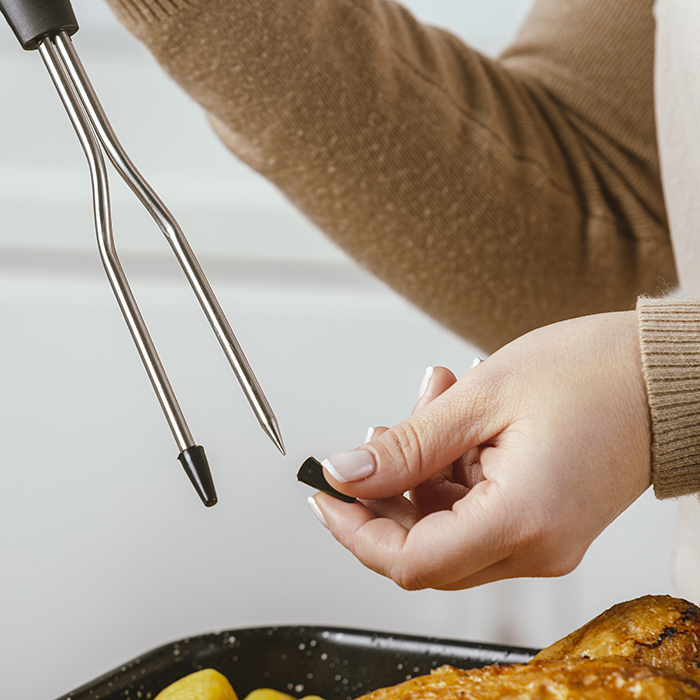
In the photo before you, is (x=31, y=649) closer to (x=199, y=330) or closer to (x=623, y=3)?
(x=199, y=330)

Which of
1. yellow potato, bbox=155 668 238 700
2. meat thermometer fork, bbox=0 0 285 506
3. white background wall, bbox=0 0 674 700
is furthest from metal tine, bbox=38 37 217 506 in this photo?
white background wall, bbox=0 0 674 700

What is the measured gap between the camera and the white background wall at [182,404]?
556 millimetres

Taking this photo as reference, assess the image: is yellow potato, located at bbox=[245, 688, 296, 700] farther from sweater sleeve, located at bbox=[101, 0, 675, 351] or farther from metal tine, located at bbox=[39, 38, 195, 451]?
sweater sleeve, located at bbox=[101, 0, 675, 351]

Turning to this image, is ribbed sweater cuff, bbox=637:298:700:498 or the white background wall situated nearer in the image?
ribbed sweater cuff, bbox=637:298:700:498

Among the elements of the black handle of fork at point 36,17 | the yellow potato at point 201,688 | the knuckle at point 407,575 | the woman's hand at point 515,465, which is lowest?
the yellow potato at point 201,688

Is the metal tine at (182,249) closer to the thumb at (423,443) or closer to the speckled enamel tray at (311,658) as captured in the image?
the thumb at (423,443)

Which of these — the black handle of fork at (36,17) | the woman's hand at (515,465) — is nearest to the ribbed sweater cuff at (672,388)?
the woman's hand at (515,465)

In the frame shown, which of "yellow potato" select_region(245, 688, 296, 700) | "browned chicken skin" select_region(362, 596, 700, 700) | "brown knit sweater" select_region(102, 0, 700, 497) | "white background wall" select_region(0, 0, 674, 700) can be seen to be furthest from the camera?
"white background wall" select_region(0, 0, 674, 700)

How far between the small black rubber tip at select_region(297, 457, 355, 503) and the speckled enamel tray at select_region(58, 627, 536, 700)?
0.10 m

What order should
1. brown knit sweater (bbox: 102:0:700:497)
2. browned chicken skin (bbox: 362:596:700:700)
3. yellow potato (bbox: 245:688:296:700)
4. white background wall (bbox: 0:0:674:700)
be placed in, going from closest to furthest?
browned chicken skin (bbox: 362:596:700:700) → yellow potato (bbox: 245:688:296:700) → brown knit sweater (bbox: 102:0:700:497) → white background wall (bbox: 0:0:674:700)

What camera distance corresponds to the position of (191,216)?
91cm

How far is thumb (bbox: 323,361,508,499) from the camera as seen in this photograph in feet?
0.86

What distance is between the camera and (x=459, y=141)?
53cm

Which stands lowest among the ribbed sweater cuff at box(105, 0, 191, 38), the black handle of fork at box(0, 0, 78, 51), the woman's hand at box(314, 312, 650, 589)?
the woman's hand at box(314, 312, 650, 589)
